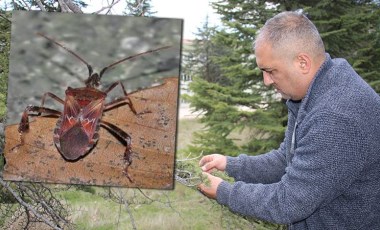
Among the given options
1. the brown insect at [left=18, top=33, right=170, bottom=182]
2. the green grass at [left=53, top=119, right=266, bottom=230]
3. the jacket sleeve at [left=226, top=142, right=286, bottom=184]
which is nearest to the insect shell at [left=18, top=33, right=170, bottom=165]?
the brown insect at [left=18, top=33, right=170, bottom=182]

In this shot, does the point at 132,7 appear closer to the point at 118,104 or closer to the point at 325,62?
the point at 118,104

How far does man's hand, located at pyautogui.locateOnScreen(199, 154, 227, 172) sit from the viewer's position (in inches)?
84.8

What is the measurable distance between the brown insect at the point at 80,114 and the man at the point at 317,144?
471mm

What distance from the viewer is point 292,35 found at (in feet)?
5.75

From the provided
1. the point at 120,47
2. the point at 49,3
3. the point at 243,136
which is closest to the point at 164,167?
the point at 120,47

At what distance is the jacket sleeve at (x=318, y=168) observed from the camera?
5.29 ft

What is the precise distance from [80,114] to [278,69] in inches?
32.0

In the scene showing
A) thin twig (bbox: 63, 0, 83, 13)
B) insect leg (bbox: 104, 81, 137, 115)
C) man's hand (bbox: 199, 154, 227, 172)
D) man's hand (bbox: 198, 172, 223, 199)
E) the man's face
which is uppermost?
thin twig (bbox: 63, 0, 83, 13)

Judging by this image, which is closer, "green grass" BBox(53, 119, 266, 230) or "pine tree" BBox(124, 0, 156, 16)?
"pine tree" BBox(124, 0, 156, 16)

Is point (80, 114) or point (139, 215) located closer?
point (80, 114)

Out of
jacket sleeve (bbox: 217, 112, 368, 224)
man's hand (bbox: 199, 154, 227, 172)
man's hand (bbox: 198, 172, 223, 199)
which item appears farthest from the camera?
man's hand (bbox: 199, 154, 227, 172)

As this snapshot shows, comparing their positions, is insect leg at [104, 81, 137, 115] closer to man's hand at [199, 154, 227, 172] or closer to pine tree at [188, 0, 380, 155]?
man's hand at [199, 154, 227, 172]

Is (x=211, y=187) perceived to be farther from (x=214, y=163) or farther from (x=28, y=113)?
(x=28, y=113)

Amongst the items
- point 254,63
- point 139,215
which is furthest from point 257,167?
point 254,63
